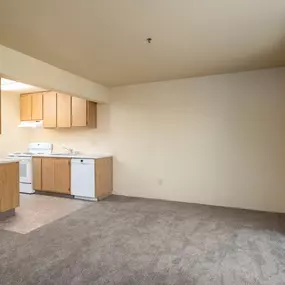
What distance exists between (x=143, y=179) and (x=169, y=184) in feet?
1.88

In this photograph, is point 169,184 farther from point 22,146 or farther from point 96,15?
point 22,146

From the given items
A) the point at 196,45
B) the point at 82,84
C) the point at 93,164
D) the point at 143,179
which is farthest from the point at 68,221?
the point at 196,45

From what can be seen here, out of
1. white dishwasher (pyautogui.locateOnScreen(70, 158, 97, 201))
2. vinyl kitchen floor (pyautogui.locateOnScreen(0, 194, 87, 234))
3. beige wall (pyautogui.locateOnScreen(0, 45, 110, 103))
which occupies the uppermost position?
beige wall (pyautogui.locateOnScreen(0, 45, 110, 103))

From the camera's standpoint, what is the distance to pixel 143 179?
5168mm

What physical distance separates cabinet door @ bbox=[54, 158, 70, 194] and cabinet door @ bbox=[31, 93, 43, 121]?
1.27 meters

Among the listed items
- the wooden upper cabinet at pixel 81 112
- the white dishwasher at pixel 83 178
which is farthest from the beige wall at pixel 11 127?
the white dishwasher at pixel 83 178

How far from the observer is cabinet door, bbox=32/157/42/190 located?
5469 mm

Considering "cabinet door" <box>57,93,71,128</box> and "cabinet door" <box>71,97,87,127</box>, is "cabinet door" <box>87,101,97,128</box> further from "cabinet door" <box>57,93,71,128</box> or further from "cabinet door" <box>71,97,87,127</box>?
"cabinet door" <box>57,93,71,128</box>

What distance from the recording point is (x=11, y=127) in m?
5.94

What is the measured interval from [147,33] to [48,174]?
151 inches

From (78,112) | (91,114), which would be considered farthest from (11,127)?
(91,114)

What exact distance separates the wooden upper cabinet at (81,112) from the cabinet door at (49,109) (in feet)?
1.67

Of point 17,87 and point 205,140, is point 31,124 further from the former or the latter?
point 205,140

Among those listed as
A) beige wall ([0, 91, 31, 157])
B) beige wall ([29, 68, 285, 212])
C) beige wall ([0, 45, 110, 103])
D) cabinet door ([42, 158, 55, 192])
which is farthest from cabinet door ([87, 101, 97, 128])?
beige wall ([0, 91, 31, 157])
